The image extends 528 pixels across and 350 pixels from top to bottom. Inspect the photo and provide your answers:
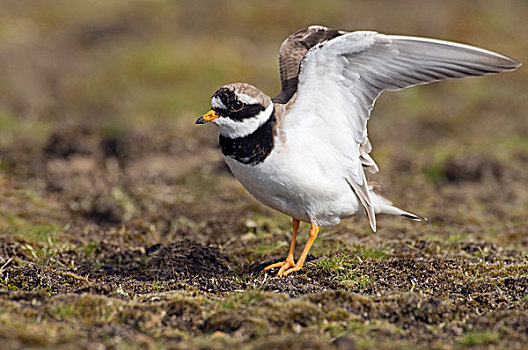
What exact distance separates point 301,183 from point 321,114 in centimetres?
71

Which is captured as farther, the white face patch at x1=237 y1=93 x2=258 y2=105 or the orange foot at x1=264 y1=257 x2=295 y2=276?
the orange foot at x1=264 y1=257 x2=295 y2=276

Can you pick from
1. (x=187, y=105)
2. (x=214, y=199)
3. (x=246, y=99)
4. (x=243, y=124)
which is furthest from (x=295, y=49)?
(x=187, y=105)

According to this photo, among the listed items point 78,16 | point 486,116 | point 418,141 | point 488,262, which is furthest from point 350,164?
point 78,16

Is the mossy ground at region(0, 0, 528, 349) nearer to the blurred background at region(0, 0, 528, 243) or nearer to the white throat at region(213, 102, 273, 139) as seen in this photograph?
the blurred background at region(0, 0, 528, 243)

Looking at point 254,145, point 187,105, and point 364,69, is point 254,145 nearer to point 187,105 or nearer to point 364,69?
point 364,69

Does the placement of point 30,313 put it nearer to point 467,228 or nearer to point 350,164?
point 350,164

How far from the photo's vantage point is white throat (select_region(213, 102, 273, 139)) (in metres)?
6.33

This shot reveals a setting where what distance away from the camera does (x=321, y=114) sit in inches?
255

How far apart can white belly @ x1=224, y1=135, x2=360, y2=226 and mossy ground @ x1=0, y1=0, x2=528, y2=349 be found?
1.78 feet

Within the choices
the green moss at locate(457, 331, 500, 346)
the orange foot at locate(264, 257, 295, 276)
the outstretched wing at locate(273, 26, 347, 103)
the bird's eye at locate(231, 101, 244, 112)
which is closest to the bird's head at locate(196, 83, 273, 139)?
the bird's eye at locate(231, 101, 244, 112)

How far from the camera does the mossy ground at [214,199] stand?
4996 millimetres

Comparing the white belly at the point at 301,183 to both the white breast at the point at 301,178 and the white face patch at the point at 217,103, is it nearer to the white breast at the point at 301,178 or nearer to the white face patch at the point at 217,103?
the white breast at the point at 301,178

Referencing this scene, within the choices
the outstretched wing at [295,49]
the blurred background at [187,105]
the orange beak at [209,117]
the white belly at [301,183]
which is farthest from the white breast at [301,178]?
the blurred background at [187,105]

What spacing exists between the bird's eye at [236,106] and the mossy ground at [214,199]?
5.35ft
